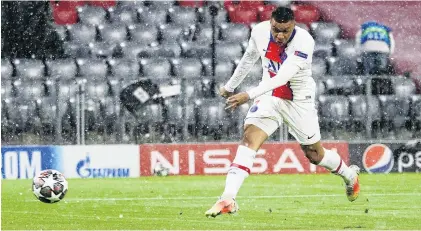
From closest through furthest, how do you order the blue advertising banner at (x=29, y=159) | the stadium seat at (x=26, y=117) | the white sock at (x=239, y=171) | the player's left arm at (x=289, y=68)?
the white sock at (x=239, y=171)
the player's left arm at (x=289, y=68)
the blue advertising banner at (x=29, y=159)
the stadium seat at (x=26, y=117)

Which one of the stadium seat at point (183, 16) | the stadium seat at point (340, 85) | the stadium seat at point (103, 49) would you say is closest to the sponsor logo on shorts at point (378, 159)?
the stadium seat at point (340, 85)

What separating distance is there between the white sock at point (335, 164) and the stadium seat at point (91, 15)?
11.3 m

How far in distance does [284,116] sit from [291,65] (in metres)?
0.69

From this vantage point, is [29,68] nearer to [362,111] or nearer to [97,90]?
[97,90]

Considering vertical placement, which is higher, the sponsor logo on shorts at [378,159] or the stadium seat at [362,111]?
the stadium seat at [362,111]

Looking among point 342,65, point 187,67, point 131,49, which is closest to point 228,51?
point 187,67

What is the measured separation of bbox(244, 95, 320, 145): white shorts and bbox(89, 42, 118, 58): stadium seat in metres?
10.6

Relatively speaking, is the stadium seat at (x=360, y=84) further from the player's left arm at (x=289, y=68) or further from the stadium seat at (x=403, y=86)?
the player's left arm at (x=289, y=68)

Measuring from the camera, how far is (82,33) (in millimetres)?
20156

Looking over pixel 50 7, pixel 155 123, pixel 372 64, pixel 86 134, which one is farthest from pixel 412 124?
pixel 50 7

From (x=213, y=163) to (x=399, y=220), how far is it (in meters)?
7.86

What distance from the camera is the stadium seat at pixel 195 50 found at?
1941cm

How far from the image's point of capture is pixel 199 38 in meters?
20.1

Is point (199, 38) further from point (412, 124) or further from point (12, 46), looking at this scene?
point (412, 124)
